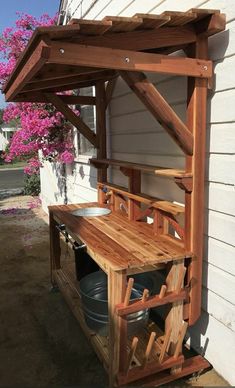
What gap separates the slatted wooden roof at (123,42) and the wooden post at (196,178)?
0.09m

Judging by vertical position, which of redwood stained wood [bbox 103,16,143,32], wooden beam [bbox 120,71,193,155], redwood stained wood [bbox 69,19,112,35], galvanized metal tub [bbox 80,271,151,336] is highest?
redwood stained wood [bbox 103,16,143,32]

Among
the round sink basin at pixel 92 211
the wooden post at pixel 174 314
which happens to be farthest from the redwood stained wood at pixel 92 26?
the round sink basin at pixel 92 211

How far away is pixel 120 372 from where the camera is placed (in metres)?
2.36

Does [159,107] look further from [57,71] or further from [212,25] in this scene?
[57,71]

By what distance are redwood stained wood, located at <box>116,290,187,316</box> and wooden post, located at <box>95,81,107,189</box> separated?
2080mm

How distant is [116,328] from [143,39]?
6.02ft

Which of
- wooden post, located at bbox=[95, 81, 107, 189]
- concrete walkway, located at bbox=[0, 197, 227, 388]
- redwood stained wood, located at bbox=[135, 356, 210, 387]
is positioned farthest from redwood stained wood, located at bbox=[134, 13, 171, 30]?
concrete walkway, located at bbox=[0, 197, 227, 388]

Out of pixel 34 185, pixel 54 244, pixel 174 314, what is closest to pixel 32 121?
pixel 54 244

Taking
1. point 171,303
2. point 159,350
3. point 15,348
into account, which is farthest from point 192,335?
point 15,348

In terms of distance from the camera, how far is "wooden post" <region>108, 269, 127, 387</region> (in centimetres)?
225

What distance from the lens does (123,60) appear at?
82.1 inches

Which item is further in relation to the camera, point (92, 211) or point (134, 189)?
point (92, 211)

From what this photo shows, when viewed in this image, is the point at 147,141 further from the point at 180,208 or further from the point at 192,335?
the point at 192,335

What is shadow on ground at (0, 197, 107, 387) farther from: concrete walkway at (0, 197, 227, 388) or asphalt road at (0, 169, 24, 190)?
asphalt road at (0, 169, 24, 190)
